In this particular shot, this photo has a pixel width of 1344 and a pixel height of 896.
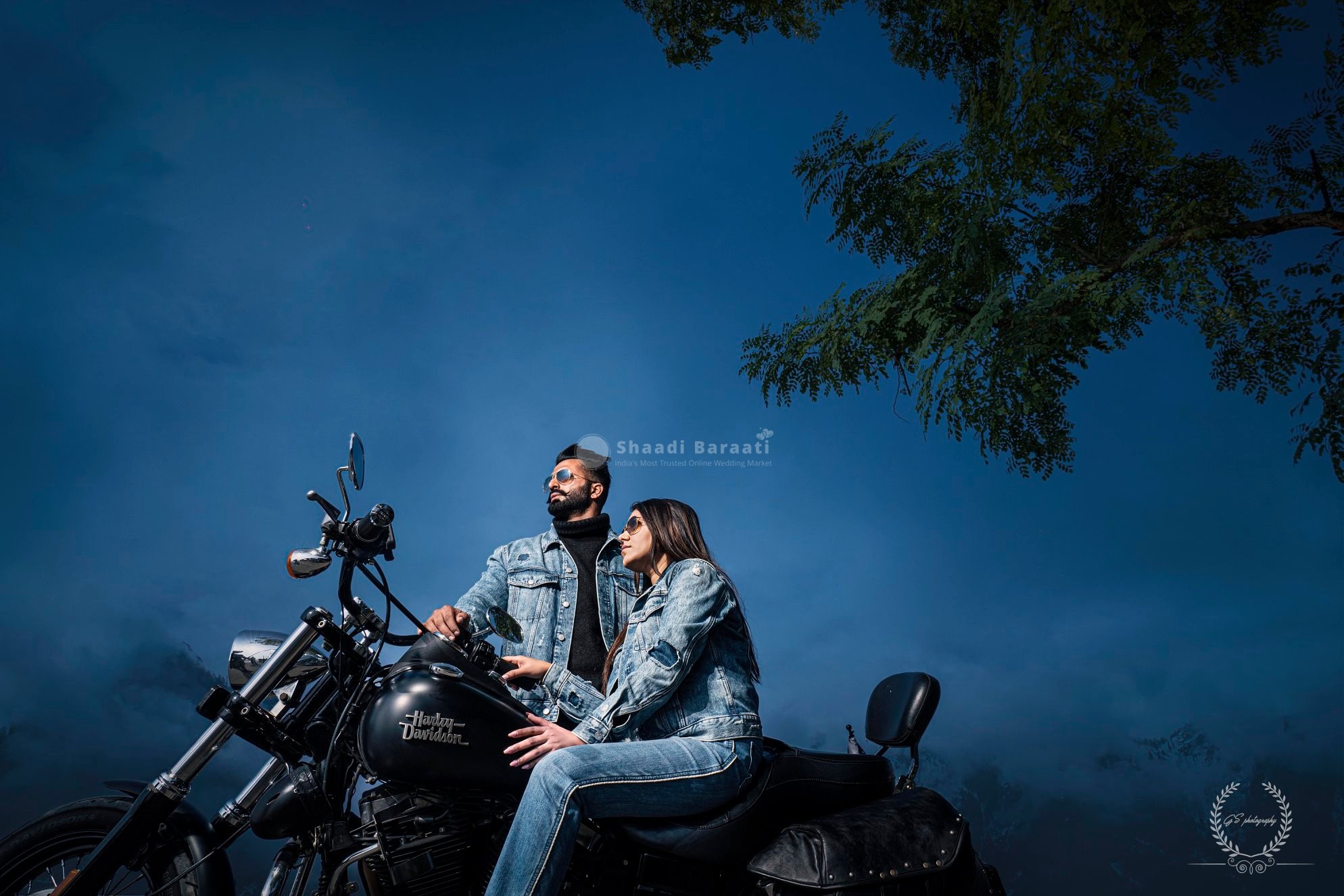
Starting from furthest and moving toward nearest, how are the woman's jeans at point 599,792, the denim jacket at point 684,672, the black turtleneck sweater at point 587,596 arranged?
the black turtleneck sweater at point 587,596 → the denim jacket at point 684,672 → the woman's jeans at point 599,792

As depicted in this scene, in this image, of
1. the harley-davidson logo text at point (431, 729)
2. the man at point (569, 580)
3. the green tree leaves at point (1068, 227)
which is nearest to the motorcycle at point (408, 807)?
the harley-davidson logo text at point (431, 729)

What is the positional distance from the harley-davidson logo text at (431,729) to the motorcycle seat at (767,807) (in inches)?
18.1

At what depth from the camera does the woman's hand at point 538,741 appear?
1979mm

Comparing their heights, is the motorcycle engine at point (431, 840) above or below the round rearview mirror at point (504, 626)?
below

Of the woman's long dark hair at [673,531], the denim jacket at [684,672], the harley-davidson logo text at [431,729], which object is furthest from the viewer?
the woman's long dark hair at [673,531]

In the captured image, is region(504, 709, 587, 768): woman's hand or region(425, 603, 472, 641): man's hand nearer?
region(504, 709, 587, 768): woman's hand

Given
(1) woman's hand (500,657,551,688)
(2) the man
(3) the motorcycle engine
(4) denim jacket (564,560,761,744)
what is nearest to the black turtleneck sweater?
(2) the man

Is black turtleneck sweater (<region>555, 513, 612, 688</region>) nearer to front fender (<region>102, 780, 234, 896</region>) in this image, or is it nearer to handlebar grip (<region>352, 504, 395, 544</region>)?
→ handlebar grip (<region>352, 504, 395, 544</region>)

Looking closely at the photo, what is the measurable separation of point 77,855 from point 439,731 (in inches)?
54.6

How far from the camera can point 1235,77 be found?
6.30 metres

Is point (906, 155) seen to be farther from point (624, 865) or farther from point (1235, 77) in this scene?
point (624, 865)

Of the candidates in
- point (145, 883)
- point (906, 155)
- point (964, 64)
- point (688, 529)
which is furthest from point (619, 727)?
point (964, 64)

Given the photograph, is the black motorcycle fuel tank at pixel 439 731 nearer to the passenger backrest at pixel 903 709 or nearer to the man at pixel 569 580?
the passenger backrest at pixel 903 709

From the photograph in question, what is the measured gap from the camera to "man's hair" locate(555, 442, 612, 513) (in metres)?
3.84
